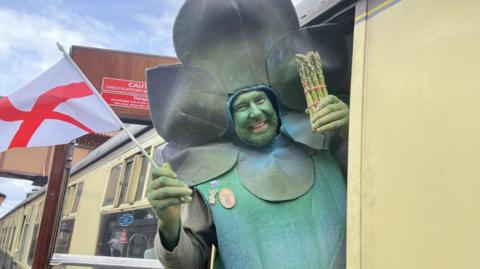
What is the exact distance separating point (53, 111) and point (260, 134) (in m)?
1.09

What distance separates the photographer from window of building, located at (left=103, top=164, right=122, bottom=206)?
182 inches

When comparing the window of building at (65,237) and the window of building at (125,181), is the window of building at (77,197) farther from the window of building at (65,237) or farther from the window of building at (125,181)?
the window of building at (125,181)

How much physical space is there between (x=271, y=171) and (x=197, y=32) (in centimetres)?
64

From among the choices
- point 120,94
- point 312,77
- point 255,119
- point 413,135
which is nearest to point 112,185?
point 120,94

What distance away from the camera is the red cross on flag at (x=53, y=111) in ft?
7.07

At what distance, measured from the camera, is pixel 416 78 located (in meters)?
1.17

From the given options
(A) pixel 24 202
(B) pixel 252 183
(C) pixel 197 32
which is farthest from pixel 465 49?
(A) pixel 24 202

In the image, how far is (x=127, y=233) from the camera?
3875 mm

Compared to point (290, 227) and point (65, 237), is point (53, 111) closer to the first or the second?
point (290, 227)

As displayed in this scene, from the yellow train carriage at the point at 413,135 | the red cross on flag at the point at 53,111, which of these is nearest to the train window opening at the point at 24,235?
the red cross on flag at the point at 53,111

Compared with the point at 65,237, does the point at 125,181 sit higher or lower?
higher

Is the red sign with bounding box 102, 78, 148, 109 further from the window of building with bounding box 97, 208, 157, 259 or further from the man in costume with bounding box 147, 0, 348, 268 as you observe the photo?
the man in costume with bounding box 147, 0, 348, 268

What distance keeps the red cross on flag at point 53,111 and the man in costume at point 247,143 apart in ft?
1.39

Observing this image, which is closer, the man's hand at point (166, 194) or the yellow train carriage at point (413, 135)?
the yellow train carriage at point (413, 135)
